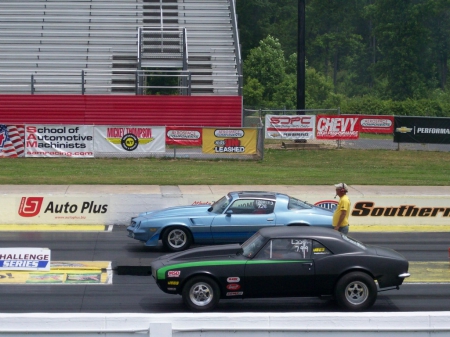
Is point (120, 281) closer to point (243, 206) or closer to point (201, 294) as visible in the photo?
point (201, 294)

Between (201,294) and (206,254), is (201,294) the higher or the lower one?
the lower one

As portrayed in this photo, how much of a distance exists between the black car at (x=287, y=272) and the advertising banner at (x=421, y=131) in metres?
22.8

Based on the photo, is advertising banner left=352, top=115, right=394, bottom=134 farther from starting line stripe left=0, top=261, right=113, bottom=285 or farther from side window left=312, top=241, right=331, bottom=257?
side window left=312, top=241, right=331, bottom=257

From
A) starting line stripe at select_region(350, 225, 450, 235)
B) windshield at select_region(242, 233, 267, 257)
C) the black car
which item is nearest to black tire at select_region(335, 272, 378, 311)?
the black car

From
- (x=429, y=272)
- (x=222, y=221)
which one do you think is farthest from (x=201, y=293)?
(x=429, y=272)

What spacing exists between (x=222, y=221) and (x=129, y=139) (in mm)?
14940

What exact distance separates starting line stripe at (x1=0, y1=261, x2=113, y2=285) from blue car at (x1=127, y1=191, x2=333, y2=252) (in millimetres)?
1521

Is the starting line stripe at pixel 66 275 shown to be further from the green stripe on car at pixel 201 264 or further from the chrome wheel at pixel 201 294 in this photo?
the chrome wheel at pixel 201 294

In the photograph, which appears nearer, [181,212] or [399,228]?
[181,212]

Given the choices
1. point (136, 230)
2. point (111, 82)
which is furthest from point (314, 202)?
point (111, 82)

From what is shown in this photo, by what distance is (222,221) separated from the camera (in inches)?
571

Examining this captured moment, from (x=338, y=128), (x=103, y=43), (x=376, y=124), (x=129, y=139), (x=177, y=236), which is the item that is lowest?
(x=177, y=236)

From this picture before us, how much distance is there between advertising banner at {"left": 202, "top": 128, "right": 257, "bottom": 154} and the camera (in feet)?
94.9

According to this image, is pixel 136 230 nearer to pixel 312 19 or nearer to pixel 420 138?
pixel 420 138
